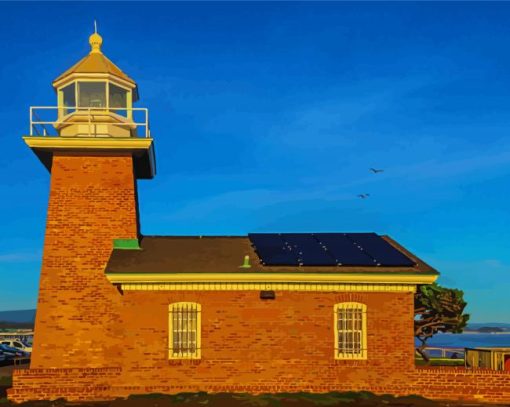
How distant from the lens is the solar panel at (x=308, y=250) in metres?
18.2

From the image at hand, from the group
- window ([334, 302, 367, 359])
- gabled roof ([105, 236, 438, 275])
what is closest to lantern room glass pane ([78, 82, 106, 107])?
gabled roof ([105, 236, 438, 275])

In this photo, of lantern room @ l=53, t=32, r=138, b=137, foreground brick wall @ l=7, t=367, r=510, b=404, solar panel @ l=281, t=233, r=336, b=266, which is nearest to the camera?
foreground brick wall @ l=7, t=367, r=510, b=404

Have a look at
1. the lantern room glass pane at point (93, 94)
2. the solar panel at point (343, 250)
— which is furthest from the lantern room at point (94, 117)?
the solar panel at point (343, 250)

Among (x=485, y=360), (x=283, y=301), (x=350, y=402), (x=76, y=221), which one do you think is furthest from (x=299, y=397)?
(x=76, y=221)

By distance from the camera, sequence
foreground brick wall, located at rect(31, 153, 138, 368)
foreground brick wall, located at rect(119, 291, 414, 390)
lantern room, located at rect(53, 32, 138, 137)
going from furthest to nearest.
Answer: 1. lantern room, located at rect(53, 32, 138, 137)
2. foreground brick wall, located at rect(31, 153, 138, 368)
3. foreground brick wall, located at rect(119, 291, 414, 390)

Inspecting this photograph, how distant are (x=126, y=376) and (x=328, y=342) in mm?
6345

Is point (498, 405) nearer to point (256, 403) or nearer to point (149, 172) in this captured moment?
point (256, 403)

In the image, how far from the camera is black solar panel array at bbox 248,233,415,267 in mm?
18250

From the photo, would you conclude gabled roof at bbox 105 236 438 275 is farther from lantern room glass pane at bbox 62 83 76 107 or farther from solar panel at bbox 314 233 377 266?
lantern room glass pane at bbox 62 83 76 107

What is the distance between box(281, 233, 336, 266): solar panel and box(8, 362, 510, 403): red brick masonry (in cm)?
376

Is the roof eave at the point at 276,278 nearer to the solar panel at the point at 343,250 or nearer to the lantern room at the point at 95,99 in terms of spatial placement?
the solar panel at the point at 343,250

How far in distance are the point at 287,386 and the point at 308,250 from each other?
466cm

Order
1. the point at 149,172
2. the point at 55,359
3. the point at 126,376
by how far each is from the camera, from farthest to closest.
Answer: the point at 149,172 → the point at 55,359 → the point at 126,376

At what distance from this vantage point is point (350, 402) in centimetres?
1625
